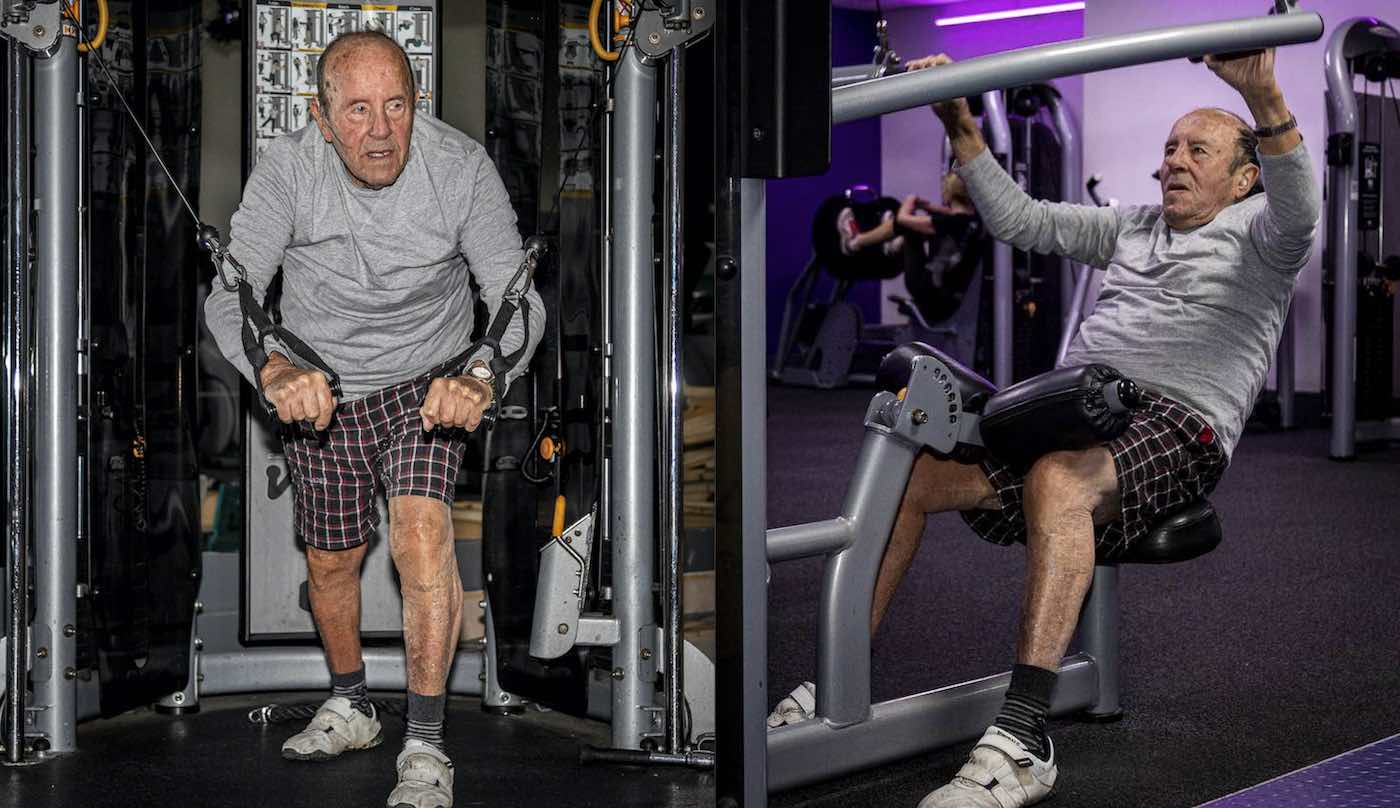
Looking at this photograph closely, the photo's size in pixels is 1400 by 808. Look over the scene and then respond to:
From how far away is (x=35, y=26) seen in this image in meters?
2.56

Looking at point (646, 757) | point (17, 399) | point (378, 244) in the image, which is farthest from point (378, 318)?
point (646, 757)

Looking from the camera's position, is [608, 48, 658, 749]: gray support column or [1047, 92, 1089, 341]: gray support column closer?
[608, 48, 658, 749]: gray support column

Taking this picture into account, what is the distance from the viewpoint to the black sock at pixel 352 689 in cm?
271

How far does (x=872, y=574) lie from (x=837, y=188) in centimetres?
1031

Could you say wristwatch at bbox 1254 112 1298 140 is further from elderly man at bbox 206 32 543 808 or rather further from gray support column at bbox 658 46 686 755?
elderly man at bbox 206 32 543 808

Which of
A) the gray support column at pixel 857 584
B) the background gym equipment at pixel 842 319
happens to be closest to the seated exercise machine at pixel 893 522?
the gray support column at pixel 857 584

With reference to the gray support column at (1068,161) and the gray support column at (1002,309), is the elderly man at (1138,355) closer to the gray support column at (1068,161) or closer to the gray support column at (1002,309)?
the gray support column at (1068,161)

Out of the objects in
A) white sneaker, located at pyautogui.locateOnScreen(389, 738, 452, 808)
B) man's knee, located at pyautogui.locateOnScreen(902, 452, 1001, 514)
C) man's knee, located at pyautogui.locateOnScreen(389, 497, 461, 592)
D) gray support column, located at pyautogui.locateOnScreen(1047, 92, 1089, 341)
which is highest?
gray support column, located at pyautogui.locateOnScreen(1047, 92, 1089, 341)

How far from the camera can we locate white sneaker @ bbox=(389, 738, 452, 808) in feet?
7.65

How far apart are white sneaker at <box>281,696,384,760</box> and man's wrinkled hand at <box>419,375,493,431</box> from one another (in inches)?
24.5

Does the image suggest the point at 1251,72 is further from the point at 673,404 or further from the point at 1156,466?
the point at 673,404

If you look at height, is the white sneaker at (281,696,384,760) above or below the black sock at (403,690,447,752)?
below

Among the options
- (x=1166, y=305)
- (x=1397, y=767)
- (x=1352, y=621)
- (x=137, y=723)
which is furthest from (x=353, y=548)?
(x=1352, y=621)

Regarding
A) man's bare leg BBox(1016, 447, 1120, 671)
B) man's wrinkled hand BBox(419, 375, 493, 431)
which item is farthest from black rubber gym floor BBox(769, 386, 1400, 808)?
man's wrinkled hand BBox(419, 375, 493, 431)
